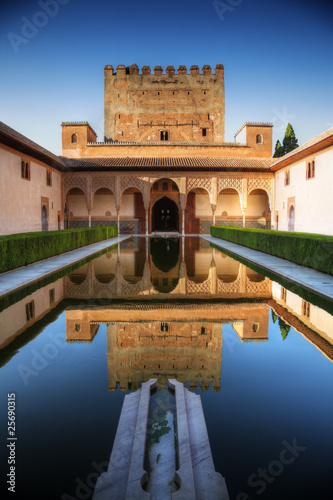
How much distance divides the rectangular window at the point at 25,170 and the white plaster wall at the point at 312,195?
44.4 ft

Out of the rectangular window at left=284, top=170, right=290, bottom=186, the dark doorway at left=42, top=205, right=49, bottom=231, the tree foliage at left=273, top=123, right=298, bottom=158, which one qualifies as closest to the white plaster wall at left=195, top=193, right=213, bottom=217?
the rectangular window at left=284, top=170, right=290, bottom=186

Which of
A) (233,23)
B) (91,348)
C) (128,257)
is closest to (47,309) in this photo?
(91,348)

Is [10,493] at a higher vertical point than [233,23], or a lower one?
lower

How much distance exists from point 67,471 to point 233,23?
35.1 feet

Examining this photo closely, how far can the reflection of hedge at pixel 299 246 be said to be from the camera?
7875 millimetres

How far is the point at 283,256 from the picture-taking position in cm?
1049

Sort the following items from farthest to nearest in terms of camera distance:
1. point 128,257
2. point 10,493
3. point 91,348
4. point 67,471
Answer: point 128,257
point 91,348
point 67,471
point 10,493

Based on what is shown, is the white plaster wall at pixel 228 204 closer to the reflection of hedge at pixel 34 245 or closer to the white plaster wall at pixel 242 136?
the white plaster wall at pixel 242 136

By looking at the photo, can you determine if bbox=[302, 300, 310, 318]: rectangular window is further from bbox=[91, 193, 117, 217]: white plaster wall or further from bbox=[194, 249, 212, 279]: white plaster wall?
bbox=[91, 193, 117, 217]: white plaster wall

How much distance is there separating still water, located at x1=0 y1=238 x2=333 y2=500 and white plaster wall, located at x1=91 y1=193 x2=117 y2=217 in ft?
64.9

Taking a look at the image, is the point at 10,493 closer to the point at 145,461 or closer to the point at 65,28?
the point at 145,461

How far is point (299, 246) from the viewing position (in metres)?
9.16

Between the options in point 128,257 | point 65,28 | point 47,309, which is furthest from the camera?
point 128,257

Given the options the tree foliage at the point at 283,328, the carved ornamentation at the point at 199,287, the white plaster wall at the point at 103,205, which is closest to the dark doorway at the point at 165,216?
the white plaster wall at the point at 103,205
